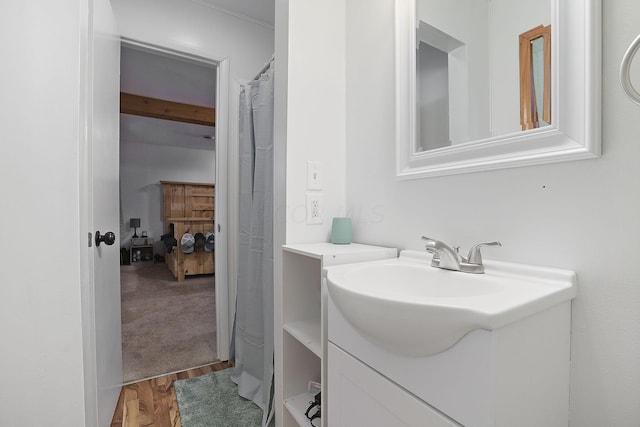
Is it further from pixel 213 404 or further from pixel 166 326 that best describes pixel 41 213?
pixel 166 326

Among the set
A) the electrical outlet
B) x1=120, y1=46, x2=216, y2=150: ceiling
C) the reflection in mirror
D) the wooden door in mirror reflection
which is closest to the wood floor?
the electrical outlet

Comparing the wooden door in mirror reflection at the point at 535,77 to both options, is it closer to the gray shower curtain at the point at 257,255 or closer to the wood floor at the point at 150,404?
the gray shower curtain at the point at 257,255

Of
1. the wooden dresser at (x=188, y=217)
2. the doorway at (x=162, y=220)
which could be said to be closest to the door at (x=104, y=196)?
the doorway at (x=162, y=220)

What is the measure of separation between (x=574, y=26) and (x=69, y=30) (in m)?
1.57

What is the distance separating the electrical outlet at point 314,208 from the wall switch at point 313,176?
35 mm

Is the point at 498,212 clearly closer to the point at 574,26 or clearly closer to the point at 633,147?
the point at 633,147

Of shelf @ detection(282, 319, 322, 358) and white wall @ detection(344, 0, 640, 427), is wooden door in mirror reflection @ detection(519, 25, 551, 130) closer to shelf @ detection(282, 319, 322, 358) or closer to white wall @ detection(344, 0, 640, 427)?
white wall @ detection(344, 0, 640, 427)

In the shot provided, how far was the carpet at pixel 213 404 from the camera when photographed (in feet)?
4.43

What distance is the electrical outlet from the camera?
119cm

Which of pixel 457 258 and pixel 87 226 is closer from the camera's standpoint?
pixel 457 258

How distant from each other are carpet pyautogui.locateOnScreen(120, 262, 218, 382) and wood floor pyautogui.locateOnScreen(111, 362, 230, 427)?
3.7 inches

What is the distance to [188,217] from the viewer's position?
5117 millimetres

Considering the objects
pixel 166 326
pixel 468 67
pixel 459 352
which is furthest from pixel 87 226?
pixel 166 326

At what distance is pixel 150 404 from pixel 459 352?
5.61 feet
